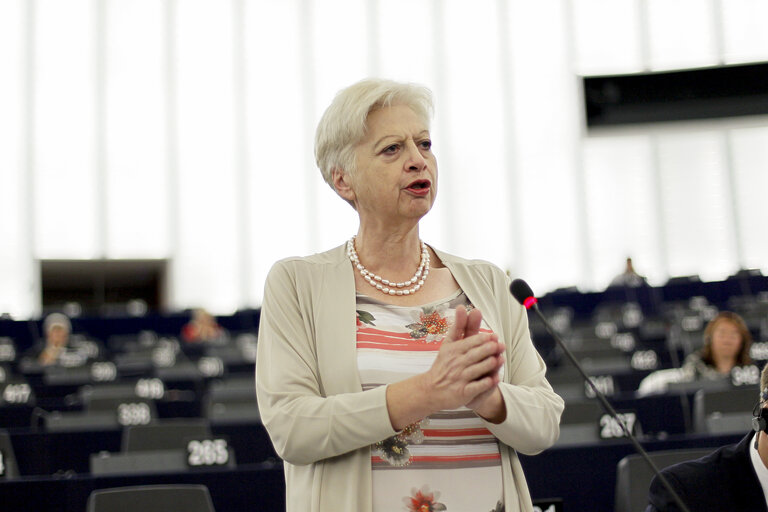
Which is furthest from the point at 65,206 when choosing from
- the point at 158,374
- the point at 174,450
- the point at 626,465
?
the point at 626,465

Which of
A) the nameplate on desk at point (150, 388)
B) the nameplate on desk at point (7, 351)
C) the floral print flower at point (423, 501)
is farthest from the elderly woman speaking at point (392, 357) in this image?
the nameplate on desk at point (7, 351)

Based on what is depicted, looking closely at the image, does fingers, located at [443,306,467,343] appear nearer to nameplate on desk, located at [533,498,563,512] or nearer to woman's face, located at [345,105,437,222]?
woman's face, located at [345,105,437,222]

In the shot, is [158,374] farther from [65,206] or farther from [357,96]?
[65,206]

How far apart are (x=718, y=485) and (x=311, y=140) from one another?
658 inches

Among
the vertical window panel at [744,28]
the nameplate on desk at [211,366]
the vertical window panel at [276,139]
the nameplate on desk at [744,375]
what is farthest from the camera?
the vertical window panel at [744,28]

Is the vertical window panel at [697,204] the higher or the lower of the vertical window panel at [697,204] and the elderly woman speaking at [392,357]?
the higher

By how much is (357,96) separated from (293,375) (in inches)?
21.8

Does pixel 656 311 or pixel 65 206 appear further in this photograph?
pixel 65 206

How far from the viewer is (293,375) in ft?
5.57

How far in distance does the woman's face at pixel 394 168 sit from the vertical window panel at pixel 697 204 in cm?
1772

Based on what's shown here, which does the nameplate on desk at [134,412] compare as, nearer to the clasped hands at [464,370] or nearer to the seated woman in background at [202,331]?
the clasped hands at [464,370]

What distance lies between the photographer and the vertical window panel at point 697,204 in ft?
61.3

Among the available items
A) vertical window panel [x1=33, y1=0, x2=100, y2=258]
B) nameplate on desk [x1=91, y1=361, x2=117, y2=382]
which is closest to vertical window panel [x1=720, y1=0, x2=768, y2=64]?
vertical window panel [x1=33, y1=0, x2=100, y2=258]

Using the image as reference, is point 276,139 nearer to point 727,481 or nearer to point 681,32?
point 681,32
